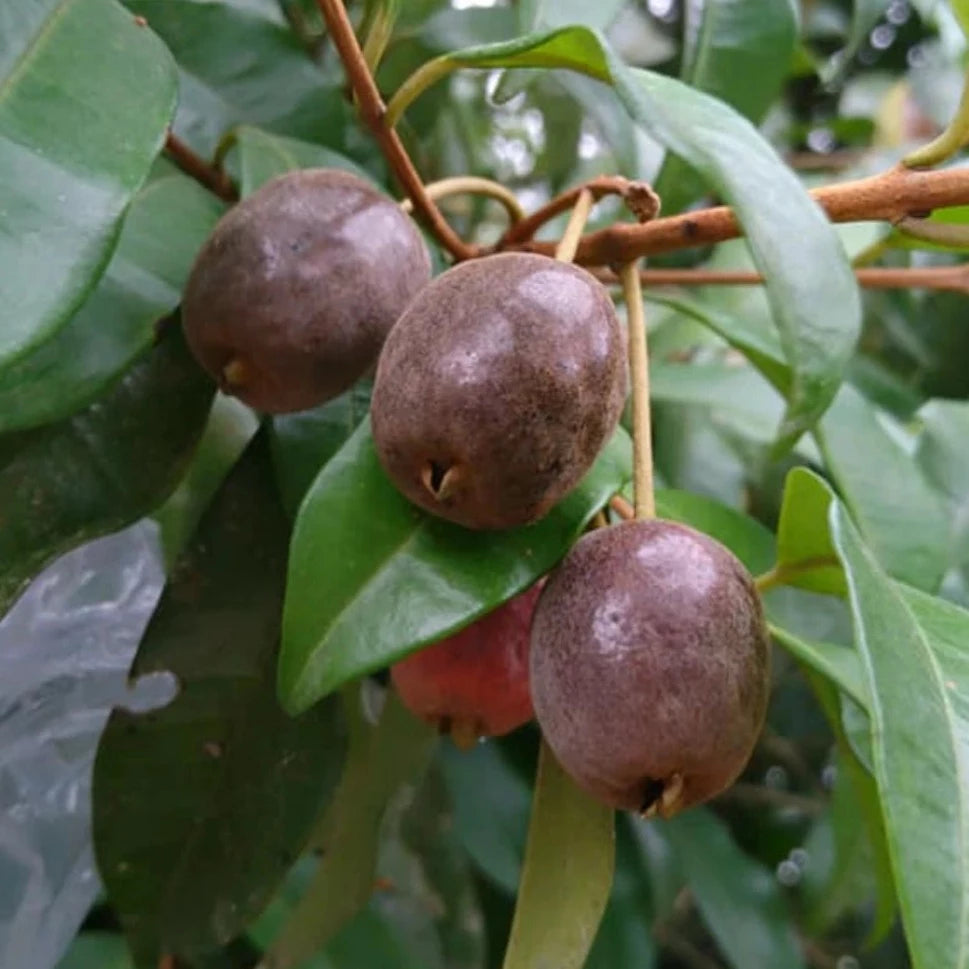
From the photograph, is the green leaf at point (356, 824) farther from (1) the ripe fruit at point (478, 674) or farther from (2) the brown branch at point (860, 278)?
(2) the brown branch at point (860, 278)

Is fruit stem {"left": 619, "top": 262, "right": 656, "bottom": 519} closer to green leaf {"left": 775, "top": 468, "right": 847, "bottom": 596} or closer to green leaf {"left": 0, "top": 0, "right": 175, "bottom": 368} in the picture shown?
green leaf {"left": 775, "top": 468, "right": 847, "bottom": 596}

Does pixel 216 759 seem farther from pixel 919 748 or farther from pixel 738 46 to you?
pixel 738 46

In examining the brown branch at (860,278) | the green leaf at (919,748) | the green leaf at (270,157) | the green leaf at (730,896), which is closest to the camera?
the green leaf at (919,748)

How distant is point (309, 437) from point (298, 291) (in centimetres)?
11

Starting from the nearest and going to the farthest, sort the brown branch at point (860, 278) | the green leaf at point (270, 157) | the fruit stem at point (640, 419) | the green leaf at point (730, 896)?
the fruit stem at point (640, 419) < the green leaf at point (270, 157) < the brown branch at point (860, 278) < the green leaf at point (730, 896)

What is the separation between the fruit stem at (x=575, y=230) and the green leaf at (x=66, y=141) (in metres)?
0.16

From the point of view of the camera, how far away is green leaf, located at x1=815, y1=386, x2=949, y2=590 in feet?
2.57

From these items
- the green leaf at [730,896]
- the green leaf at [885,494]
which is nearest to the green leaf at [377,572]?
the green leaf at [885,494]

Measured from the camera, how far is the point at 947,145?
539mm

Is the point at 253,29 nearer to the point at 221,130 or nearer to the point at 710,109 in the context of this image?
the point at 221,130

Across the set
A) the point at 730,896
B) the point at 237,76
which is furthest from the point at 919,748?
the point at 730,896

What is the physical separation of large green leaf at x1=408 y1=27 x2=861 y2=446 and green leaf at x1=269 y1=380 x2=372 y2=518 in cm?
19

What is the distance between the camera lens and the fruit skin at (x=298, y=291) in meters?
0.53

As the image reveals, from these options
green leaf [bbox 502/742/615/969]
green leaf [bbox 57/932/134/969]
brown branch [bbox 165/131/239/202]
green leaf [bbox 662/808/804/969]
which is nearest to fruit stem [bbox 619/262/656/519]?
green leaf [bbox 502/742/615/969]
